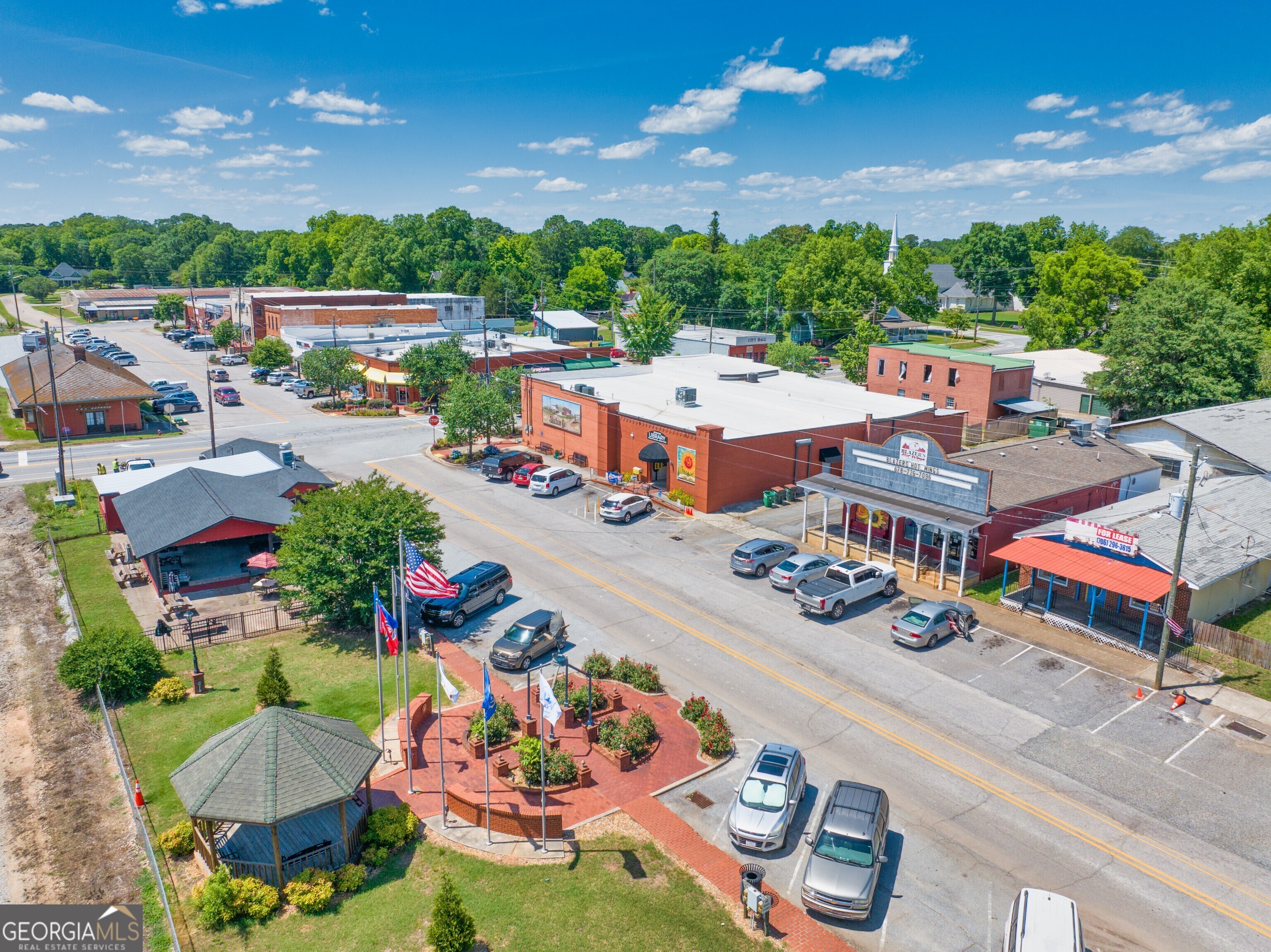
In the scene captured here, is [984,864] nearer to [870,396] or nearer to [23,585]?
[23,585]

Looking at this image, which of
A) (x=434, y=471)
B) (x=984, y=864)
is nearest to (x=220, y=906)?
(x=984, y=864)

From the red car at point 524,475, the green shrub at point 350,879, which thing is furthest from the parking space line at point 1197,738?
the red car at point 524,475

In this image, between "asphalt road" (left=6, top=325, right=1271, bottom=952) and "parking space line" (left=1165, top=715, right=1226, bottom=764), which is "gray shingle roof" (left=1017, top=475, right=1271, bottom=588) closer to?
"parking space line" (left=1165, top=715, right=1226, bottom=764)

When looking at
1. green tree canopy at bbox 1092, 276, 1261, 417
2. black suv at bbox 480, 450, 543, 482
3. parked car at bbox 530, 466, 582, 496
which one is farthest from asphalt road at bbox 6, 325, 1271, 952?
green tree canopy at bbox 1092, 276, 1261, 417

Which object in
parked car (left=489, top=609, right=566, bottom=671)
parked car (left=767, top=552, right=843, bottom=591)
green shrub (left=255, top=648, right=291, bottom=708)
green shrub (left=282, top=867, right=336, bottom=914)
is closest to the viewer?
green shrub (left=282, top=867, right=336, bottom=914)

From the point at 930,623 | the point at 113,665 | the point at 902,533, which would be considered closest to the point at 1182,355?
the point at 902,533
